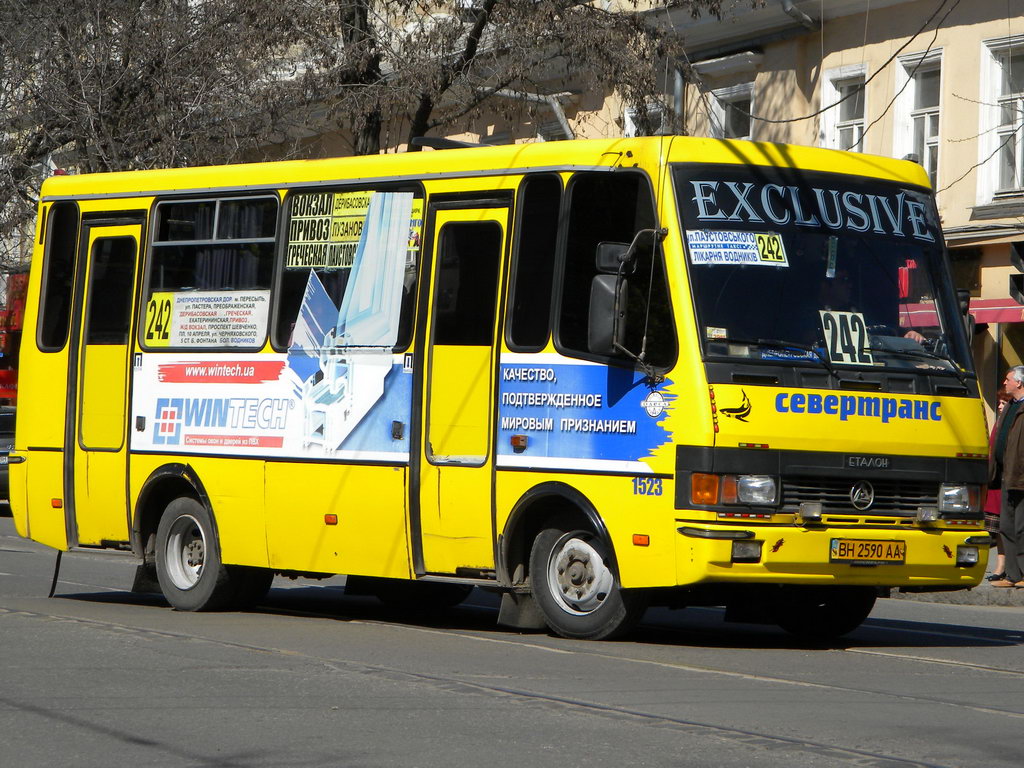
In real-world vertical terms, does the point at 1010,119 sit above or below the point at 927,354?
above

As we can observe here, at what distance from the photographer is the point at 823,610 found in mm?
11812

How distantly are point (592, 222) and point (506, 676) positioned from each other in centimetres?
300

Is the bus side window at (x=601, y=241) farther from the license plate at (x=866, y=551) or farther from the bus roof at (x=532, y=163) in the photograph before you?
the license plate at (x=866, y=551)

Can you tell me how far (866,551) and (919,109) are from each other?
638 inches

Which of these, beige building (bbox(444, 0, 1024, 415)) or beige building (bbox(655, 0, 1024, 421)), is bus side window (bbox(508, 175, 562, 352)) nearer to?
beige building (bbox(444, 0, 1024, 415))

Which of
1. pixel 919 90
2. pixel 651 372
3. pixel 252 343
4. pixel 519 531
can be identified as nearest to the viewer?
pixel 651 372

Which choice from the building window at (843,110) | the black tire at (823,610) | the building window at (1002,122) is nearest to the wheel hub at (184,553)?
the black tire at (823,610)

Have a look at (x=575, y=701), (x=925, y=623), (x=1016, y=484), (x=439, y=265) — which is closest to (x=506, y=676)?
(x=575, y=701)

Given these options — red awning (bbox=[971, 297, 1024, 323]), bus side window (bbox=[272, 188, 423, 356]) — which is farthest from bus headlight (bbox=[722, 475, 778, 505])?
red awning (bbox=[971, 297, 1024, 323])

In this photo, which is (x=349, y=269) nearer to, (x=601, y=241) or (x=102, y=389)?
(x=601, y=241)

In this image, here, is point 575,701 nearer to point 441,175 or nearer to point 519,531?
point 519,531

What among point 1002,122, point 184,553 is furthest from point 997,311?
point 184,553

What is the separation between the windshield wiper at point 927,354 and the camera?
35.1 ft

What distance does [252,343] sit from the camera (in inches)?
502
